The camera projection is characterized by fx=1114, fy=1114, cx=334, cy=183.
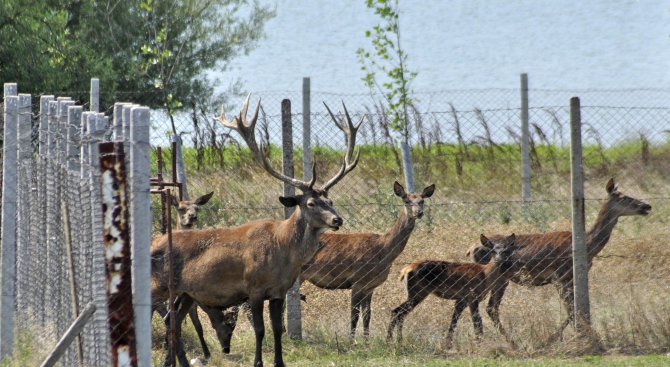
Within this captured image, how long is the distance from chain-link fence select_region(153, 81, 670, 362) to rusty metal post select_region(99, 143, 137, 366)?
488 cm

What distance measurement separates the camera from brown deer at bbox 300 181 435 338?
11945 millimetres

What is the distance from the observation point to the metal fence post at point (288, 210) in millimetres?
11062

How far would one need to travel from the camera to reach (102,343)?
6203 mm

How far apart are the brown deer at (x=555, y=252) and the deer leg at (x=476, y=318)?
0.12 m

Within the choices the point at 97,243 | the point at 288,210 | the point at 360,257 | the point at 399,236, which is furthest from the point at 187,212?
the point at 97,243

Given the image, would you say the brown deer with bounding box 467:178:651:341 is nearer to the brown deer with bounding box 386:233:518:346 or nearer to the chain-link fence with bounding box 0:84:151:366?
the brown deer with bounding box 386:233:518:346

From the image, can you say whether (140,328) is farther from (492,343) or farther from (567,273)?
(567,273)

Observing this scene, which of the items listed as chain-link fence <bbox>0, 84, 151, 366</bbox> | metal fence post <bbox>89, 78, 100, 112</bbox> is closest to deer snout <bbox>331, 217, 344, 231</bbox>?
chain-link fence <bbox>0, 84, 151, 366</bbox>

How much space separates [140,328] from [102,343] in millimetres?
506

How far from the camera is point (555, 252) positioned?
39.3 ft

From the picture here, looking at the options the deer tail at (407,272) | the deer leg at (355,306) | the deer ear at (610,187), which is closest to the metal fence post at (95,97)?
the deer leg at (355,306)

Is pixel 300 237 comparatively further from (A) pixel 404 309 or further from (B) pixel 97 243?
(B) pixel 97 243

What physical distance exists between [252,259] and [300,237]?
0.47 m

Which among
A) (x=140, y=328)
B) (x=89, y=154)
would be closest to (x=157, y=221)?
(x=89, y=154)
